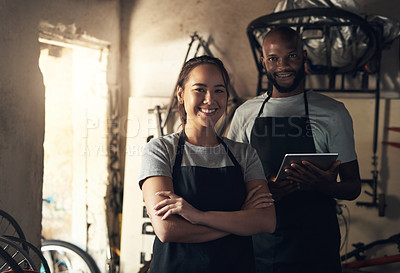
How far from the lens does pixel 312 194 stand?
178cm

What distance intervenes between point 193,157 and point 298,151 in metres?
0.61

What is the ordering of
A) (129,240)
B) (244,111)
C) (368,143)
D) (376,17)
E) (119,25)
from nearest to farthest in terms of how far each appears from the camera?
(244,111), (376,17), (368,143), (129,240), (119,25)

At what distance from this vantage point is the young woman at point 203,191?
1.31 m

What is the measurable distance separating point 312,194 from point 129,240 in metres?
1.89

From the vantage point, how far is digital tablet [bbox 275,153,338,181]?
1.54 metres

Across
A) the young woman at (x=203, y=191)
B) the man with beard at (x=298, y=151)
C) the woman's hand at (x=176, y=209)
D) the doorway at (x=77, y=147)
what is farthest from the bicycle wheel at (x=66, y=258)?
the woman's hand at (x=176, y=209)

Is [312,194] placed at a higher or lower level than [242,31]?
lower

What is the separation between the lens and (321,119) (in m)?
1.81

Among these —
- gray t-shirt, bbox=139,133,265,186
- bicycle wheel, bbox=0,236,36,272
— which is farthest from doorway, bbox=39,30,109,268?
Answer: gray t-shirt, bbox=139,133,265,186

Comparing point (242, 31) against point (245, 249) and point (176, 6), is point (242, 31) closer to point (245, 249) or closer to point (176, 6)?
point (176, 6)

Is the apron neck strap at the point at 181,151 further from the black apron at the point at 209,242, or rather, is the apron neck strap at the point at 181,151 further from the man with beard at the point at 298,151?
the man with beard at the point at 298,151

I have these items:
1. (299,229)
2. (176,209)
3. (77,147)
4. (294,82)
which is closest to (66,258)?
(77,147)

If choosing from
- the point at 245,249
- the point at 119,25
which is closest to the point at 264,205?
the point at 245,249

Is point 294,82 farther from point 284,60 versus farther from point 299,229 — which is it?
point 299,229
